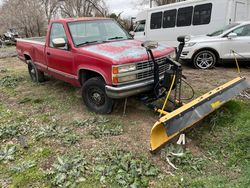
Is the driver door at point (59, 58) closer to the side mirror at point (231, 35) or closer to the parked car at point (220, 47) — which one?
the parked car at point (220, 47)

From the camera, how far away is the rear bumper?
13.3 feet

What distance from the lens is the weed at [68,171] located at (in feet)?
9.68

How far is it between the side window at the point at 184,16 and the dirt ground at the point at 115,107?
11.2 ft

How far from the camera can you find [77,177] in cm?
301

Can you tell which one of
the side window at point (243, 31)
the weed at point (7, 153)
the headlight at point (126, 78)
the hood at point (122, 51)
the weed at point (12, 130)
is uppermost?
the side window at point (243, 31)

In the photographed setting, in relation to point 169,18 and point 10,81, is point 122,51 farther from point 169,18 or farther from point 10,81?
point 169,18

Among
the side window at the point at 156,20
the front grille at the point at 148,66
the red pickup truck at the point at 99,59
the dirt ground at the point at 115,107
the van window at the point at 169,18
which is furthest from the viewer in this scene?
the side window at the point at 156,20

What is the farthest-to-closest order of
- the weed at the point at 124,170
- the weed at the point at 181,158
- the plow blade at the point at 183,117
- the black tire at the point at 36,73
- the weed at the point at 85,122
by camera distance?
the black tire at the point at 36,73
the weed at the point at 85,122
the plow blade at the point at 183,117
the weed at the point at 181,158
the weed at the point at 124,170

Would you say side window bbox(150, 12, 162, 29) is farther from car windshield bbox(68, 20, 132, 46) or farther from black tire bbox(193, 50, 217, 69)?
car windshield bbox(68, 20, 132, 46)

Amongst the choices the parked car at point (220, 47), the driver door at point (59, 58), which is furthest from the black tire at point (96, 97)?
the parked car at point (220, 47)

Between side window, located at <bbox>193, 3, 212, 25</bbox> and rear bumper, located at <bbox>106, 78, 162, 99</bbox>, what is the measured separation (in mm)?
7487

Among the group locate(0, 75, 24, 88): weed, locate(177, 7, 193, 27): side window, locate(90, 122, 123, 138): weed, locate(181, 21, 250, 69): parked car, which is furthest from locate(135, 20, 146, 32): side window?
locate(90, 122, 123, 138): weed

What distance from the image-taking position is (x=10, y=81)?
26.4 ft

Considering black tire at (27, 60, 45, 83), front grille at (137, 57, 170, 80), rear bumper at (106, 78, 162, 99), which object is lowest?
black tire at (27, 60, 45, 83)
